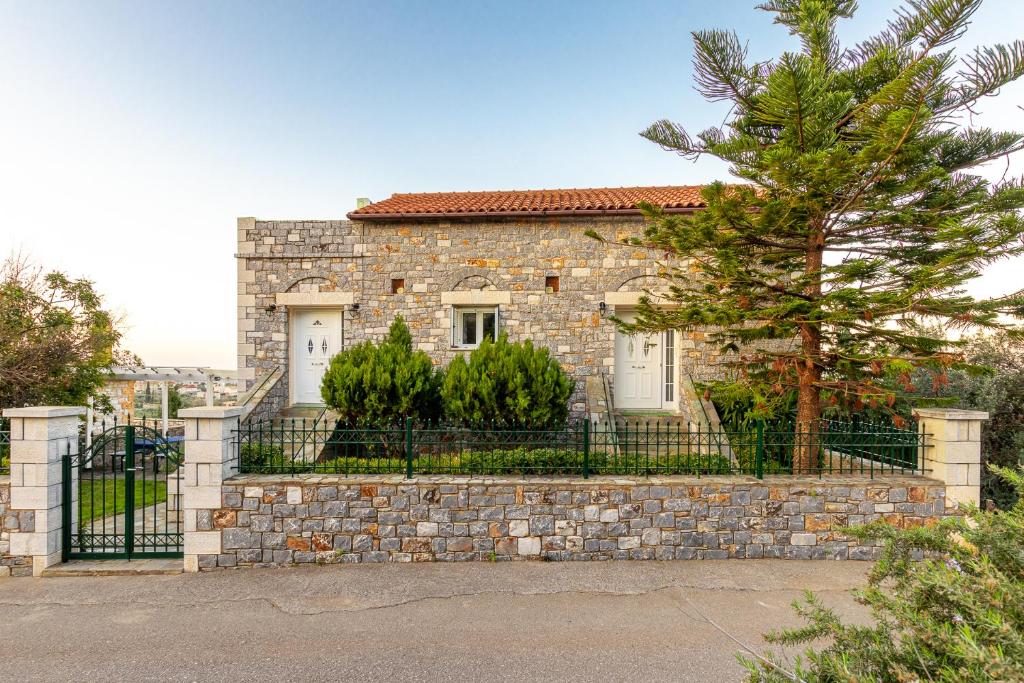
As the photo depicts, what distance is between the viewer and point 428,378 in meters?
8.40

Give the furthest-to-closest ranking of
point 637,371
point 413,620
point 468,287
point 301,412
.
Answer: point 637,371
point 468,287
point 301,412
point 413,620

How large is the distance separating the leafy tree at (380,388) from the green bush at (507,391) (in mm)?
482

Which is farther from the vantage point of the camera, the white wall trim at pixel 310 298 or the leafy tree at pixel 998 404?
the white wall trim at pixel 310 298

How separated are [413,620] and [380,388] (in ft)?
14.1

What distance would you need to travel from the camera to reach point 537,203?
33.4 feet

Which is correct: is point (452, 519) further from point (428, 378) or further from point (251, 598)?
point (428, 378)

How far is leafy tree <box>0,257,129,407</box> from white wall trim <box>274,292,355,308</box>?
4490 mm

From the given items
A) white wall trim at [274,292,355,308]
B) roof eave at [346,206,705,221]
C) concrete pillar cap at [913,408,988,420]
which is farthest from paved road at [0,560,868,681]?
roof eave at [346,206,705,221]

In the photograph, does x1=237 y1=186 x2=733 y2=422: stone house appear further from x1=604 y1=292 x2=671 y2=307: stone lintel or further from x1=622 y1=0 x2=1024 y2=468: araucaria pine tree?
x1=622 y1=0 x2=1024 y2=468: araucaria pine tree

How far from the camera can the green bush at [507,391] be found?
25.2ft

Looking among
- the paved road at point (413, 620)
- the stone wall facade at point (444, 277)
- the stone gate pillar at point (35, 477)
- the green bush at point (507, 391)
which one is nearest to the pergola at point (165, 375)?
the stone wall facade at point (444, 277)

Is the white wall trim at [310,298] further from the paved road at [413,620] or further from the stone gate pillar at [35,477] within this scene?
the paved road at [413,620]

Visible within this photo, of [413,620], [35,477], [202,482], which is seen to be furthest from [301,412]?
[413,620]

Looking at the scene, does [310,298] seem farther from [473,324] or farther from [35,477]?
[35,477]
